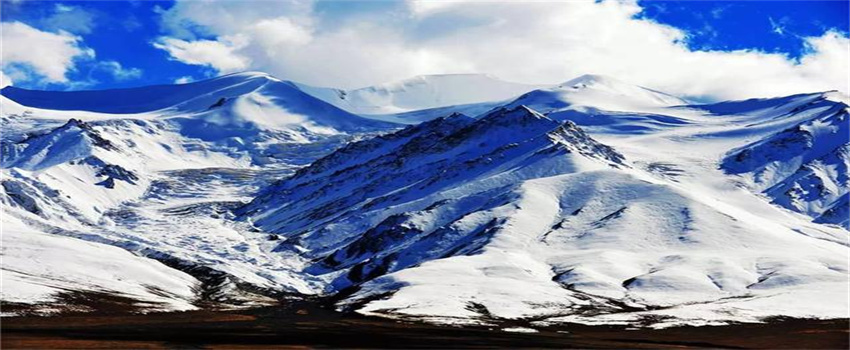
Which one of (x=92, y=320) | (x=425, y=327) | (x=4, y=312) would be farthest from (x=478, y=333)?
(x=4, y=312)

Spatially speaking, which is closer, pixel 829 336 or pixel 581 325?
pixel 829 336

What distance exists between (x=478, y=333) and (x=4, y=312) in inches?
3417

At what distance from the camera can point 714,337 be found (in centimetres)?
18050

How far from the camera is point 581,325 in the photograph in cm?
19925

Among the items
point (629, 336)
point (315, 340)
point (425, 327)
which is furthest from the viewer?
point (425, 327)

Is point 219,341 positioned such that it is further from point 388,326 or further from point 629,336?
point 629,336

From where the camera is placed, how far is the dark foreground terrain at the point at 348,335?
145750 millimetres

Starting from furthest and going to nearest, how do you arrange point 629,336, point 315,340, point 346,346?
point 629,336 → point 315,340 → point 346,346

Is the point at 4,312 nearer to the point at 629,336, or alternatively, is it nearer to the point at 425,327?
the point at 425,327

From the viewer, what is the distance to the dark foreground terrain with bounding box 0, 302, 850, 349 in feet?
478

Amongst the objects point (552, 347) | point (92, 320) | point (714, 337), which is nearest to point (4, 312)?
point (92, 320)

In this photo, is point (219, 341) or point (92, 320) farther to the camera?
point (92, 320)

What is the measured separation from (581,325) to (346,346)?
67.5 m

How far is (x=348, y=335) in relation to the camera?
164625mm
